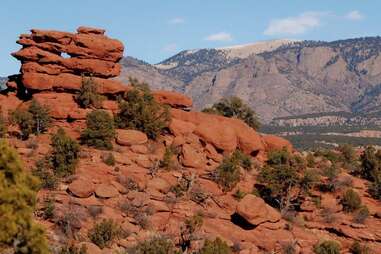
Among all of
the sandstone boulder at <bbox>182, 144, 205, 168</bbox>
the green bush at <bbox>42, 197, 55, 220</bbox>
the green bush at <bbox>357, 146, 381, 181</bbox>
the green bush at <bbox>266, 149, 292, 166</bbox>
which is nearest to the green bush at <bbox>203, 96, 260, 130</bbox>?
the green bush at <bbox>357, 146, 381, 181</bbox>

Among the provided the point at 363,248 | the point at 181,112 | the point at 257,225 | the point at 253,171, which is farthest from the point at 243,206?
the point at 181,112

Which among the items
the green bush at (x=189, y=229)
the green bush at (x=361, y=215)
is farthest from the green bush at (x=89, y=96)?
the green bush at (x=361, y=215)

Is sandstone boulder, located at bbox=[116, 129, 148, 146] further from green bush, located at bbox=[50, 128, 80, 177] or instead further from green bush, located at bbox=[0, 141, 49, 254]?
green bush, located at bbox=[0, 141, 49, 254]

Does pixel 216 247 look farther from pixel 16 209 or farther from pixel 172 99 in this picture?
pixel 172 99

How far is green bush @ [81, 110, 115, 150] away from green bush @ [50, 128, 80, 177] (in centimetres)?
472

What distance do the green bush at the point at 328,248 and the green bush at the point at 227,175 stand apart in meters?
10.6

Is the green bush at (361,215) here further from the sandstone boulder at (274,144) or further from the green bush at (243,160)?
the sandstone boulder at (274,144)

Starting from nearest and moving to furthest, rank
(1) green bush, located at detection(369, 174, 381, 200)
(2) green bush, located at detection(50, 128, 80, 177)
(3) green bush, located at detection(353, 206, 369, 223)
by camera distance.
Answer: (2) green bush, located at detection(50, 128, 80, 177) < (3) green bush, located at detection(353, 206, 369, 223) < (1) green bush, located at detection(369, 174, 381, 200)

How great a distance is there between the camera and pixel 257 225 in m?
47.0

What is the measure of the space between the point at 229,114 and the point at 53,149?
113 feet

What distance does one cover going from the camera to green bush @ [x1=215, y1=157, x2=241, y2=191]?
53125 mm

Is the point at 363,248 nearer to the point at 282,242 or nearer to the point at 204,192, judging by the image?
the point at 282,242

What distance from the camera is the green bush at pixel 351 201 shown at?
177 ft

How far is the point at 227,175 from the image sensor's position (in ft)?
174
